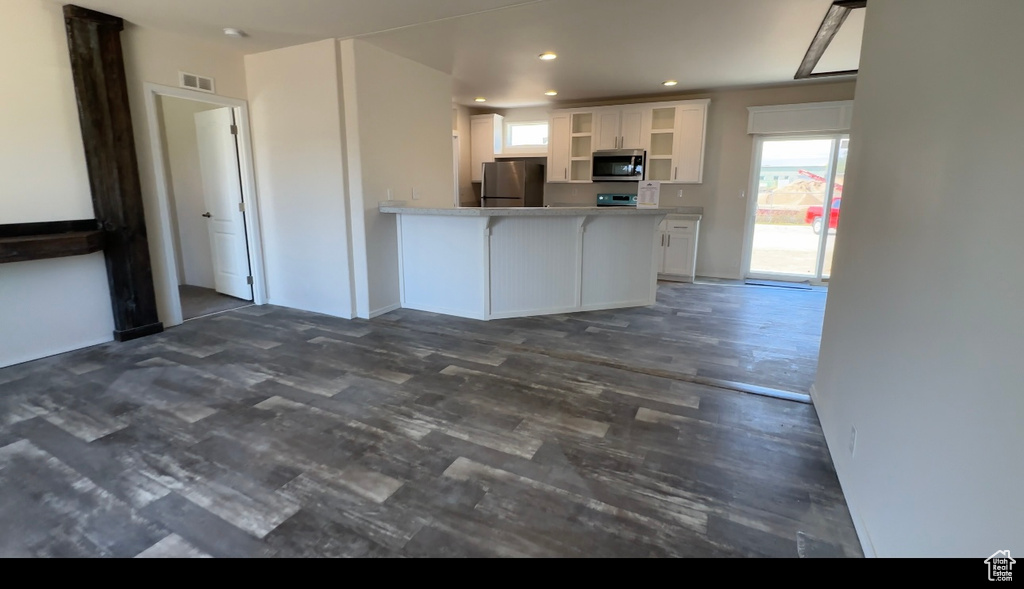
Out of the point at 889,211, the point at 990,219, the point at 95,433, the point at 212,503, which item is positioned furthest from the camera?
the point at 95,433

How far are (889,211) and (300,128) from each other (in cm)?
466

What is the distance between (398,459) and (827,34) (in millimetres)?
4700

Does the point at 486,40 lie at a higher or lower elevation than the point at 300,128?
higher

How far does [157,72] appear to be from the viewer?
409 centimetres

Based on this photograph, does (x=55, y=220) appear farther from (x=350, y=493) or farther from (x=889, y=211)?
(x=889, y=211)

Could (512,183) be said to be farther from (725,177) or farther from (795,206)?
(795,206)

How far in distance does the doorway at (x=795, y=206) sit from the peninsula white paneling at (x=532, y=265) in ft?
11.0

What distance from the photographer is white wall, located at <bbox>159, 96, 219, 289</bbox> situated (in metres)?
5.68

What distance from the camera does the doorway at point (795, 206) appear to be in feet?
20.4

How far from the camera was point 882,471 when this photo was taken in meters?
1.62

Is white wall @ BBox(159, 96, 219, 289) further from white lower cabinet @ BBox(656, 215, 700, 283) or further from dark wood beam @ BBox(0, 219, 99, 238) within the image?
white lower cabinet @ BBox(656, 215, 700, 283)

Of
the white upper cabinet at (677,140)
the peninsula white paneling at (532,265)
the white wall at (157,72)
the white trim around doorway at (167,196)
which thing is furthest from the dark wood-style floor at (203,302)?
the white upper cabinet at (677,140)

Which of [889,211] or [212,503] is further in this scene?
[212,503]
